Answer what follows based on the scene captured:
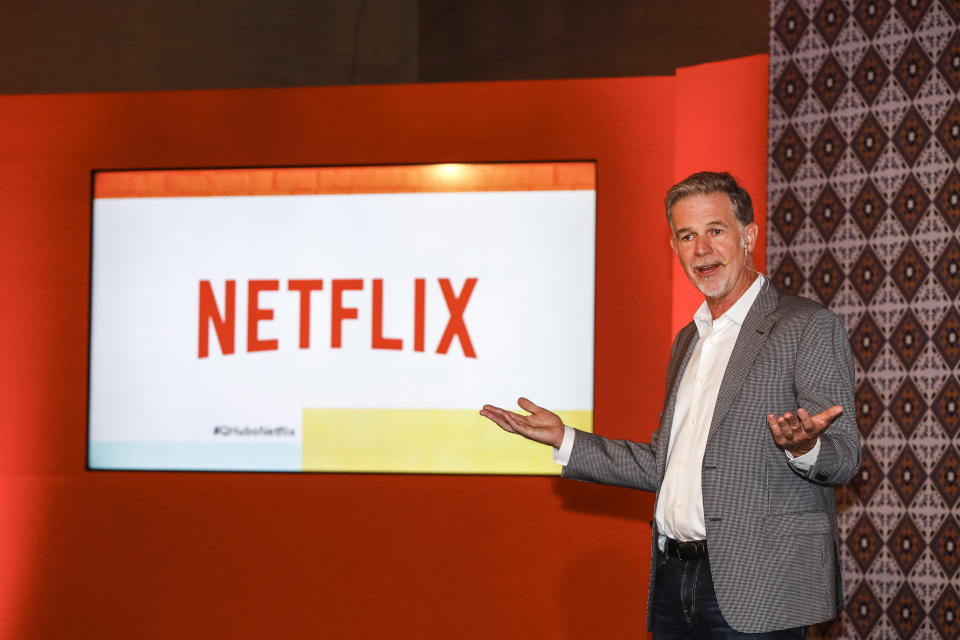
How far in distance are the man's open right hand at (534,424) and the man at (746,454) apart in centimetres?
27

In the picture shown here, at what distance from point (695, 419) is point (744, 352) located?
0.19m

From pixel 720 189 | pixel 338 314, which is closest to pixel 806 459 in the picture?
pixel 720 189

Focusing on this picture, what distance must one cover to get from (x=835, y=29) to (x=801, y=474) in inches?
91.4

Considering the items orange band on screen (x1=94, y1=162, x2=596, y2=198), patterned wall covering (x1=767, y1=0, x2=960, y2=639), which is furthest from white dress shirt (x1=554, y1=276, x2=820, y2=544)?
orange band on screen (x1=94, y1=162, x2=596, y2=198)

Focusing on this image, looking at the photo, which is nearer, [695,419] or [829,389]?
[829,389]

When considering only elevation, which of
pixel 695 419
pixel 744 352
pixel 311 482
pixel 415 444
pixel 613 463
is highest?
pixel 744 352

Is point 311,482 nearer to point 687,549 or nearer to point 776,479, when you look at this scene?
point 687,549

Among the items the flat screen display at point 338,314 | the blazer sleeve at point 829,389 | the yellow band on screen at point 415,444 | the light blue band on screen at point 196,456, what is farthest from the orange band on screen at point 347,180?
the blazer sleeve at point 829,389

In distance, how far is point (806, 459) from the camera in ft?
5.85

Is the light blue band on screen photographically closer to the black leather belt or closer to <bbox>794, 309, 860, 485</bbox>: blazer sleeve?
the black leather belt

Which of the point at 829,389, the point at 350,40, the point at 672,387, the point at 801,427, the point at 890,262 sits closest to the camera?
the point at 801,427

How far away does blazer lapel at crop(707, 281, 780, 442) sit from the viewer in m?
1.97

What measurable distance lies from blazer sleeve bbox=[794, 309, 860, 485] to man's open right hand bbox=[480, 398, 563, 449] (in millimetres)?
621

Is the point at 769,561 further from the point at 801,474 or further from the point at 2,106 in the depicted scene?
the point at 2,106
